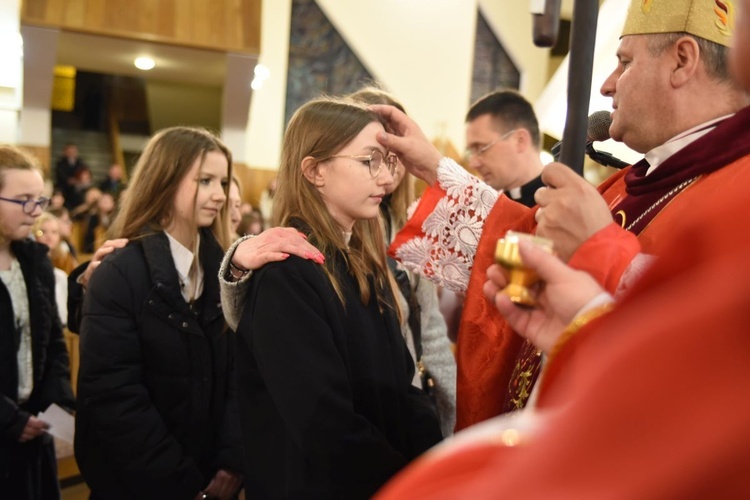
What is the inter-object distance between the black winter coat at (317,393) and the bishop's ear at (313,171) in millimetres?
233

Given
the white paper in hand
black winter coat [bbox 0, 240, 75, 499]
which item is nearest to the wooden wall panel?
black winter coat [bbox 0, 240, 75, 499]

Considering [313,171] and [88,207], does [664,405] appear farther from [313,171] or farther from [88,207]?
[88,207]

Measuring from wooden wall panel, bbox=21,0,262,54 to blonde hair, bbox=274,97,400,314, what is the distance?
8.77 meters

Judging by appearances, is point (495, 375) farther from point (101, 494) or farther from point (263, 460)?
point (101, 494)

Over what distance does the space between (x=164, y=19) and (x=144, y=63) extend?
4.32 ft

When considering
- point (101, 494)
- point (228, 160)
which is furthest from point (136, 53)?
point (101, 494)

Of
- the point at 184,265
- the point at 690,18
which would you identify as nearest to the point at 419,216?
the point at 690,18

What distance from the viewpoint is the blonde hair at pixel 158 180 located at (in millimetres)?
2635

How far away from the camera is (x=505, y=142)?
12.3 ft

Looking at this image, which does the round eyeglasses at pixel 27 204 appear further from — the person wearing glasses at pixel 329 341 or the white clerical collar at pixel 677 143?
the white clerical collar at pixel 677 143

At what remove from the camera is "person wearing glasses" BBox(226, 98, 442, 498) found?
5.11 feet

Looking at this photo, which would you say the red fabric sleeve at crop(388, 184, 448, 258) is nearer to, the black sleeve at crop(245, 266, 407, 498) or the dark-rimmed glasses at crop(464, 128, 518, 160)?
the black sleeve at crop(245, 266, 407, 498)

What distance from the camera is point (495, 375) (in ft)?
5.56

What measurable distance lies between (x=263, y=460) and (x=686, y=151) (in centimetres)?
116
